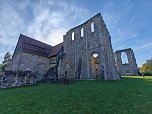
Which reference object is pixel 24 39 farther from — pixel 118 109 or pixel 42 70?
pixel 118 109

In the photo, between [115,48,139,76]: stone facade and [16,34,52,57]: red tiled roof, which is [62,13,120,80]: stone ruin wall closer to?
[16,34,52,57]: red tiled roof

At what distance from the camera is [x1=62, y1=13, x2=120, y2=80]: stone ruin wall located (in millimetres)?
18375

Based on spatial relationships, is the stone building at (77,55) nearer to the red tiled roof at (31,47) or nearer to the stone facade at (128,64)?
the red tiled roof at (31,47)

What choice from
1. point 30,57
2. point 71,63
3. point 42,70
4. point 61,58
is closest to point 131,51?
point 71,63

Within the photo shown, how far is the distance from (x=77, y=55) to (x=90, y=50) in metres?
3.23

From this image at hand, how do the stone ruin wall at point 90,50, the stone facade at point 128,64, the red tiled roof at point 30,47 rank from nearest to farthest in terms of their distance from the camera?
the stone ruin wall at point 90,50 → the red tiled roof at point 30,47 → the stone facade at point 128,64

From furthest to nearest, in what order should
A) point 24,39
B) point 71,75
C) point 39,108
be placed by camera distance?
point 24,39 < point 71,75 < point 39,108

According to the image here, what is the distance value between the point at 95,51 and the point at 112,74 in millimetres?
4763

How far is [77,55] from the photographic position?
22.8 meters

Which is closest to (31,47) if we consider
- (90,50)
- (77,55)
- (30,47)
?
(30,47)

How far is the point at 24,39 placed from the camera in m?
25.0

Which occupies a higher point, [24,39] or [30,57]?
[24,39]

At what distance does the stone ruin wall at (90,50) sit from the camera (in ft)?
60.3

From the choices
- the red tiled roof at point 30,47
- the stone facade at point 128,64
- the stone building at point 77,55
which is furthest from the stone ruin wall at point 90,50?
the stone facade at point 128,64
